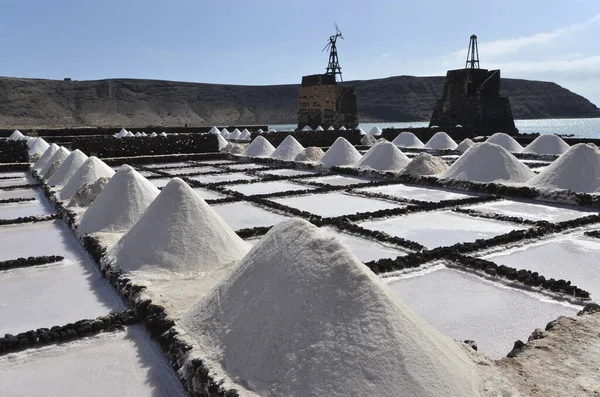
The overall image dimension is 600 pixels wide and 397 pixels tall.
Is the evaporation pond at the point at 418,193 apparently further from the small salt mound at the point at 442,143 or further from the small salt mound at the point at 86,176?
the small salt mound at the point at 442,143

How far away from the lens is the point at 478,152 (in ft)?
26.6

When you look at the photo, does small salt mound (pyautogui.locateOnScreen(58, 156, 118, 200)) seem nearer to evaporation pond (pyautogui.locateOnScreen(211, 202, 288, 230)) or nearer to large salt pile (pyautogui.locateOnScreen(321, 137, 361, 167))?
evaporation pond (pyautogui.locateOnScreen(211, 202, 288, 230))

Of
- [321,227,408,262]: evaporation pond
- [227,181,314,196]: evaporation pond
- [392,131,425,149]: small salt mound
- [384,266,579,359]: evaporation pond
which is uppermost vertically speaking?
[392,131,425,149]: small salt mound

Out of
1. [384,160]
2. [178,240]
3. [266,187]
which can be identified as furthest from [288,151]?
[178,240]

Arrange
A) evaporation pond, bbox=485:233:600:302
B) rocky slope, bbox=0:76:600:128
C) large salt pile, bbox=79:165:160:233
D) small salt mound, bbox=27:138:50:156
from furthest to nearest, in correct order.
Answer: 1. rocky slope, bbox=0:76:600:128
2. small salt mound, bbox=27:138:50:156
3. large salt pile, bbox=79:165:160:233
4. evaporation pond, bbox=485:233:600:302

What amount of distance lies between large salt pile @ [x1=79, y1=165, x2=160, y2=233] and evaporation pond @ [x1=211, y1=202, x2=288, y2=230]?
0.97m

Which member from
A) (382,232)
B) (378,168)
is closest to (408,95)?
(378,168)

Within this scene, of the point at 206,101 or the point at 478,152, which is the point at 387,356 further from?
the point at 206,101

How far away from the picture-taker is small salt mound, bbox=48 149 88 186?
862 cm

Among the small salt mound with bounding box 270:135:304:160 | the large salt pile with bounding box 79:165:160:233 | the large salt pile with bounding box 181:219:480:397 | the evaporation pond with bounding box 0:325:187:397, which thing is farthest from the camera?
the small salt mound with bounding box 270:135:304:160

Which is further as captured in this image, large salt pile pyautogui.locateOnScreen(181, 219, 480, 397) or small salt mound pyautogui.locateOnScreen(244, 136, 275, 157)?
small salt mound pyautogui.locateOnScreen(244, 136, 275, 157)

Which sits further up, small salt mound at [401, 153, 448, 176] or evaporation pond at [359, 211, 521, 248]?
small salt mound at [401, 153, 448, 176]

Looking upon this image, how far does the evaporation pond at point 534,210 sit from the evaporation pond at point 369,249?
Result: 6.84ft

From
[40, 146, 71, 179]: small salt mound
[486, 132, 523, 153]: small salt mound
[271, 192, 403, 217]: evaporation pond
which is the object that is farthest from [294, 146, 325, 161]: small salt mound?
[486, 132, 523, 153]: small salt mound
